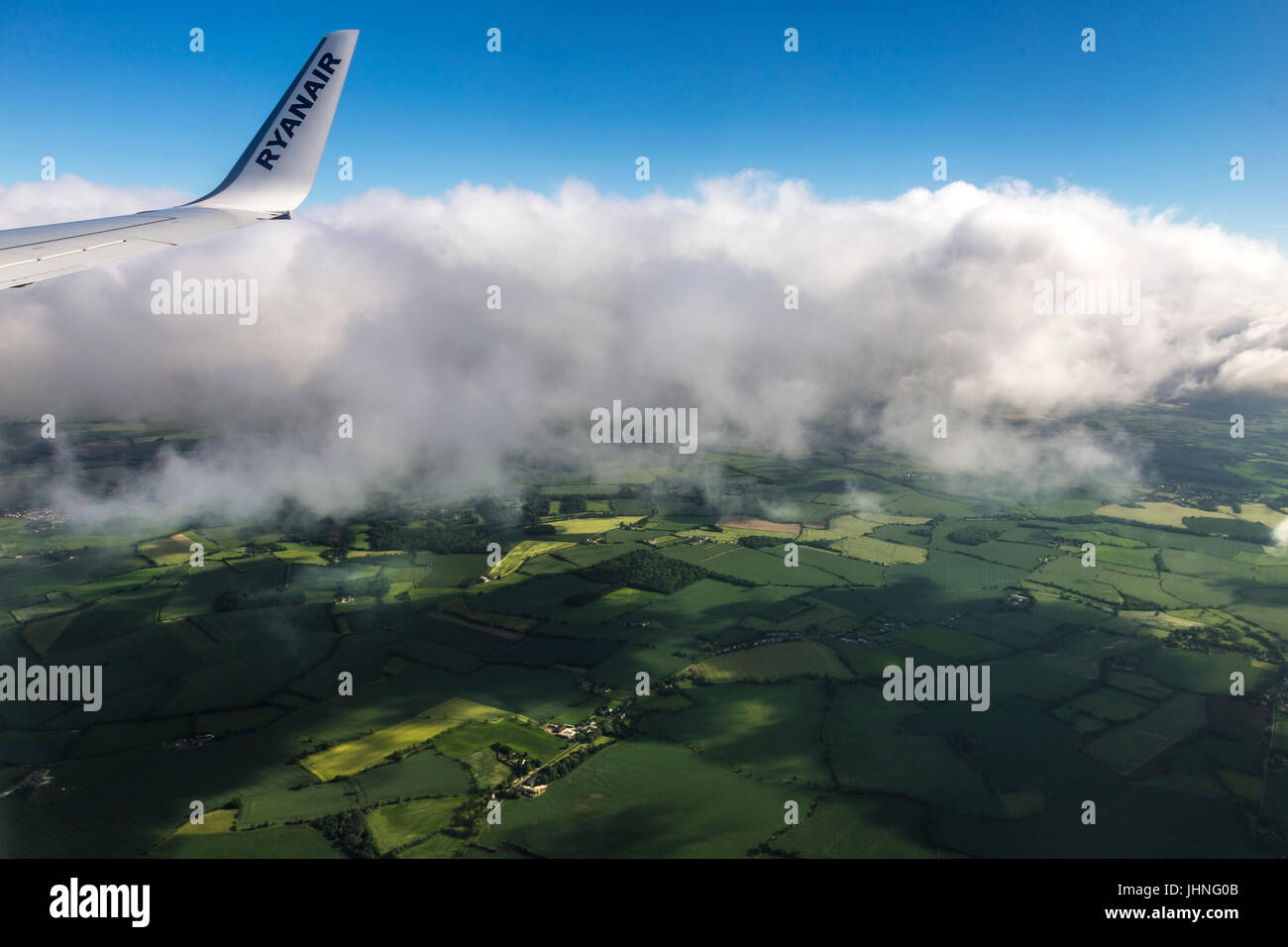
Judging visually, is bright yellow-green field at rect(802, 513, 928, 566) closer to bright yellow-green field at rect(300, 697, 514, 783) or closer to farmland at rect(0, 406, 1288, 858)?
farmland at rect(0, 406, 1288, 858)

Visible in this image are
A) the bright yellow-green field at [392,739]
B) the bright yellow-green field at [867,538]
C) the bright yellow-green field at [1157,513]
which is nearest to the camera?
the bright yellow-green field at [392,739]

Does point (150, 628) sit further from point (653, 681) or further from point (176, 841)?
point (653, 681)

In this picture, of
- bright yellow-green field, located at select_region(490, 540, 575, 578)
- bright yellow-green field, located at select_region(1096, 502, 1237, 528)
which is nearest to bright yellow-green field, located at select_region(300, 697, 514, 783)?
bright yellow-green field, located at select_region(490, 540, 575, 578)

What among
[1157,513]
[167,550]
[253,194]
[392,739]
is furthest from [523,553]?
[1157,513]

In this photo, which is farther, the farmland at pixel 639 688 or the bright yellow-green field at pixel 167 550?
the bright yellow-green field at pixel 167 550

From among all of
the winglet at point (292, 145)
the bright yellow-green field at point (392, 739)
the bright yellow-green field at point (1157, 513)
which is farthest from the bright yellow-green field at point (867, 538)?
the winglet at point (292, 145)

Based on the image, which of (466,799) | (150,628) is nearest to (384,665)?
(466,799)

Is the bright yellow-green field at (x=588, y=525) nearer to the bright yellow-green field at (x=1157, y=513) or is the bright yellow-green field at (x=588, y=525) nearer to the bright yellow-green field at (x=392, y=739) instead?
the bright yellow-green field at (x=392, y=739)

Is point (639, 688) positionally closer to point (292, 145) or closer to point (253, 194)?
point (253, 194)
